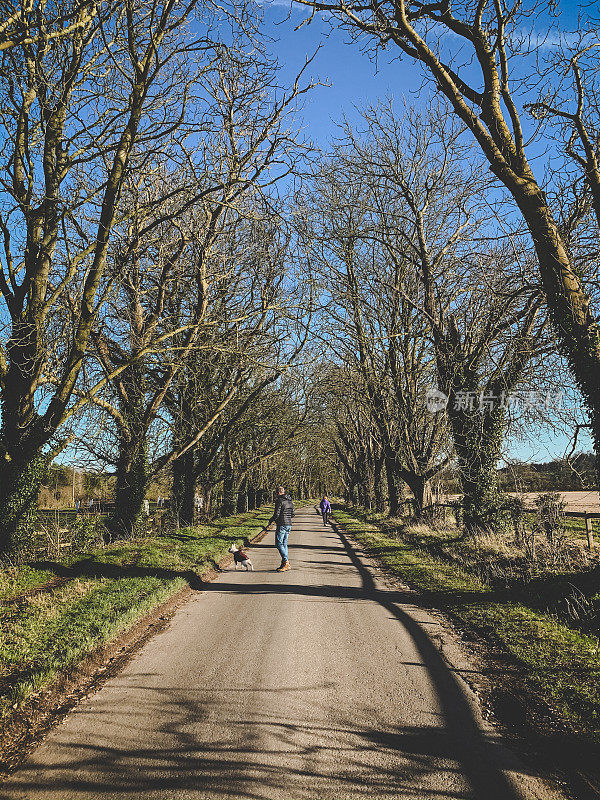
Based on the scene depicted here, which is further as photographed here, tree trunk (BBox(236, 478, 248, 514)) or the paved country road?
tree trunk (BBox(236, 478, 248, 514))

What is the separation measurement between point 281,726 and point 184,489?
18375mm

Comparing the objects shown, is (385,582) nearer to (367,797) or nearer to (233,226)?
(367,797)

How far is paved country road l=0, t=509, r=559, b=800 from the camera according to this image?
3.23 meters

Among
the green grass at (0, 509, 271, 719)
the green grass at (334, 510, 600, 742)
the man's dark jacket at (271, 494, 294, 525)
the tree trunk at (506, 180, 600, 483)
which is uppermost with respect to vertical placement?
the tree trunk at (506, 180, 600, 483)

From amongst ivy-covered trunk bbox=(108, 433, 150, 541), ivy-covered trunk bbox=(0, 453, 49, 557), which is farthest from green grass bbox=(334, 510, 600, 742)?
ivy-covered trunk bbox=(108, 433, 150, 541)

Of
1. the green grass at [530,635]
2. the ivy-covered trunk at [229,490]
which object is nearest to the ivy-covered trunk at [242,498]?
the ivy-covered trunk at [229,490]

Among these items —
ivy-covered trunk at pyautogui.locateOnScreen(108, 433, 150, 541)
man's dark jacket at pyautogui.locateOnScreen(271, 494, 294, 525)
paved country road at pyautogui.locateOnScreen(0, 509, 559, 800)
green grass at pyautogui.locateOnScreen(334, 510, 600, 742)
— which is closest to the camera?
paved country road at pyautogui.locateOnScreen(0, 509, 559, 800)

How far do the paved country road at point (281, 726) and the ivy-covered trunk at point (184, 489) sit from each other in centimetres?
1449

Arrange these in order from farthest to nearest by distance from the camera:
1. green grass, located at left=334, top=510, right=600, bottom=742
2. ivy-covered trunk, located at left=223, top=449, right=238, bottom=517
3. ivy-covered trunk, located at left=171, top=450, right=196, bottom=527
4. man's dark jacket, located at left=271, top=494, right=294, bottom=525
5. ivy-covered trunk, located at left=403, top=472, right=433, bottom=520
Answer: ivy-covered trunk, located at left=223, top=449, right=238, bottom=517, ivy-covered trunk, located at left=171, top=450, right=196, bottom=527, ivy-covered trunk, located at left=403, top=472, right=433, bottom=520, man's dark jacket, located at left=271, top=494, right=294, bottom=525, green grass, located at left=334, top=510, right=600, bottom=742

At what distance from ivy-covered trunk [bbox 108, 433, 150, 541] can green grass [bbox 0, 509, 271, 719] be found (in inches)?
119

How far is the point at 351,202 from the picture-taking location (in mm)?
17062

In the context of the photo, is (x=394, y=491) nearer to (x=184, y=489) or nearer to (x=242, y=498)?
(x=184, y=489)

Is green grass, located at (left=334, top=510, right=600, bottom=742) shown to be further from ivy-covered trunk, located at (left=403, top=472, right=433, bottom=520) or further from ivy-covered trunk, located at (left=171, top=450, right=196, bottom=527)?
ivy-covered trunk, located at (left=171, top=450, right=196, bottom=527)

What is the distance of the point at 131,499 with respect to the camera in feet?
53.8
